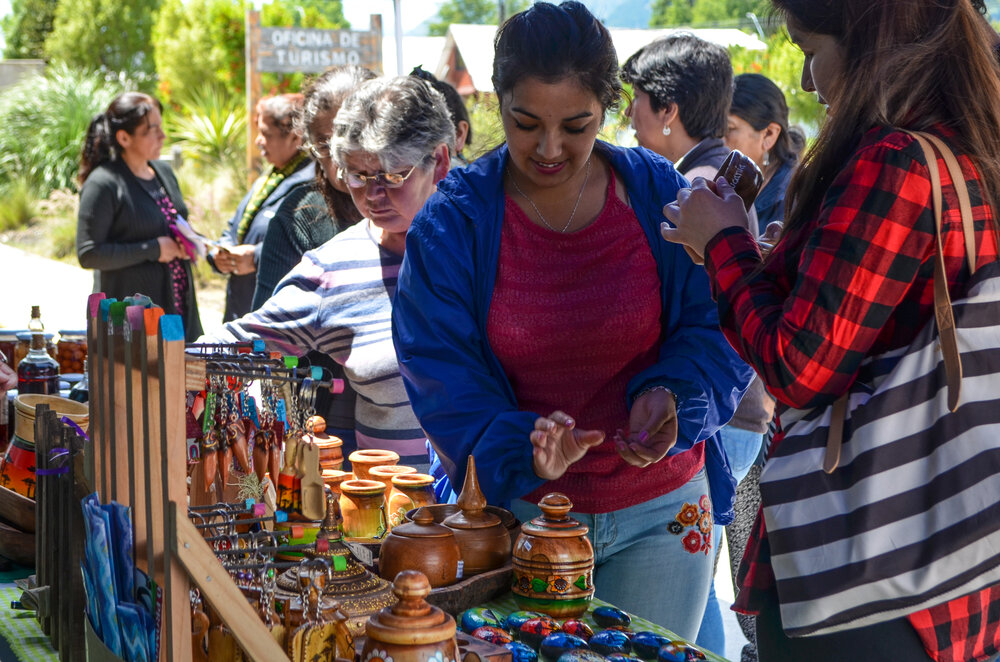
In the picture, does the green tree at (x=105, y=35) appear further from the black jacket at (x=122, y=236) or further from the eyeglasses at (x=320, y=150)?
the eyeglasses at (x=320, y=150)

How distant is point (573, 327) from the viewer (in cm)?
A: 191

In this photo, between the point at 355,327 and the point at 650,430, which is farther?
the point at 355,327

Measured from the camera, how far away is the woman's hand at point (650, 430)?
1.78 metres

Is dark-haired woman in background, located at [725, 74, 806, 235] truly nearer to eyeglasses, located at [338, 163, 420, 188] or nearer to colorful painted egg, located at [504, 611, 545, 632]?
eyeglasses, located at [338, 163, 420, 188]

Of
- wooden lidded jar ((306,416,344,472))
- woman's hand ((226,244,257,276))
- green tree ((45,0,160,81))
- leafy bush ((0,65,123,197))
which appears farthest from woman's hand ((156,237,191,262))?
green tree ((45,0,160,81))

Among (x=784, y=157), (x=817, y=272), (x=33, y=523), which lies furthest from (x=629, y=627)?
(x=784, y=157)

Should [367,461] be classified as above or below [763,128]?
below

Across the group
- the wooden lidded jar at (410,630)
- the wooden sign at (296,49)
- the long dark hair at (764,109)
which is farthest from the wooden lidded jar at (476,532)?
the wooden sign at (296,49)

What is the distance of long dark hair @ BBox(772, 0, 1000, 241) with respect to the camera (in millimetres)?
1303

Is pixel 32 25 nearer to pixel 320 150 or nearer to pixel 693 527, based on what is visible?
pixel 320 150

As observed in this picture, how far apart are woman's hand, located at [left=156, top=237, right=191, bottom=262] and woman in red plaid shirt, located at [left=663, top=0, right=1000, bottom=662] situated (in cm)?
417

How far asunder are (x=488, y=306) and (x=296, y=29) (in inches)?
298

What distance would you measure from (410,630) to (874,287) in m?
0.71

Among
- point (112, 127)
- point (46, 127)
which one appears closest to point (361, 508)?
point (112, 127)
